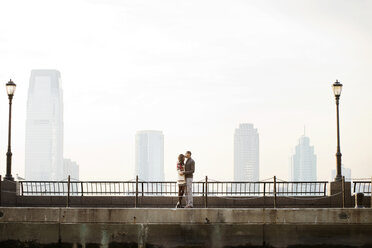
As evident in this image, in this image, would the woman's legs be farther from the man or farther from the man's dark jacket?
the man's dark jacket

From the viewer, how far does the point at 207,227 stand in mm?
22516

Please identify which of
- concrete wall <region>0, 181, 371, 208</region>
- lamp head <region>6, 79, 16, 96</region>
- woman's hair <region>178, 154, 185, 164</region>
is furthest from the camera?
lamp head <region>6, 79, 16, 96</region>

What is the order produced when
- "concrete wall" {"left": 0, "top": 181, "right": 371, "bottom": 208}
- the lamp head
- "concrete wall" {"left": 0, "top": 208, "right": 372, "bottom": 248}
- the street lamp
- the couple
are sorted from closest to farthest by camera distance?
"concrete wall" {"left": 0, "top": 208, "right": 372, "bottom": 248}
the couple
"concrete wall" {"left": 0, "top": 181, "right": 371, "bottom": 208}
the street lamp
the lamp head

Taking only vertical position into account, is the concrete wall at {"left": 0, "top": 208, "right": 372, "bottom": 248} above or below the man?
below

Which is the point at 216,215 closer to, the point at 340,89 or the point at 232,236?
the point at 232,236

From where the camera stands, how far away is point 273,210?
22.4 m

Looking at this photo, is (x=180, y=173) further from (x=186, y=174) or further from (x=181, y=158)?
(x=181, y=158)

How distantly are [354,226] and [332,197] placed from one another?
5701 millimetres

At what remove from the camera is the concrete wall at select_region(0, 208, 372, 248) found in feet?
73.6

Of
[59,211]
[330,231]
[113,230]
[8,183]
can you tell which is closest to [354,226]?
[330,231]

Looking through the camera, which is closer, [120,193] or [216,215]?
[216,215]

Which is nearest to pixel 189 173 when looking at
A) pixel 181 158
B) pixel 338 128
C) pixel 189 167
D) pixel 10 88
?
pixel 189 167

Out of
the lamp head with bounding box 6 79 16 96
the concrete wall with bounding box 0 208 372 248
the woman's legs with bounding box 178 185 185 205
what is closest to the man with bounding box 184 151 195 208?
the woman's legs with bounding box 178 185 185 205

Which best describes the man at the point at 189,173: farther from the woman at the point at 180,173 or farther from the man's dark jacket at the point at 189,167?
the woman at the point at 180,173
